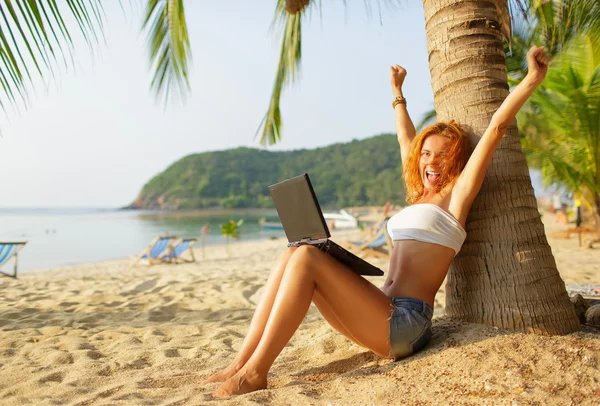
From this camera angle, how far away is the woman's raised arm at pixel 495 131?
2146mm

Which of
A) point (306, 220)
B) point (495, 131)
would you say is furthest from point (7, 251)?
point (495, 131)

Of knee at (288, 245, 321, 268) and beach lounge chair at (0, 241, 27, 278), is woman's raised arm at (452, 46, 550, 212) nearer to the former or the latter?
knee at (288, 245, 321, 268)

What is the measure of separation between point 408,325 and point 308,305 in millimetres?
459

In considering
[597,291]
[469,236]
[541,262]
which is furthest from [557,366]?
[597,291]

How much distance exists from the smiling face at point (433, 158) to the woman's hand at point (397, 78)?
61 centimetres

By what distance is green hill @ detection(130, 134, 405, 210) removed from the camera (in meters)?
64.6

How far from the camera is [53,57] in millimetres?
2174

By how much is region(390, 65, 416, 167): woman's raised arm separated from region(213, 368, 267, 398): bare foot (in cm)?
144

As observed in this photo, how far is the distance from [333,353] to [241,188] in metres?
67.6

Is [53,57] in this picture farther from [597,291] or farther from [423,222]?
[597,291]

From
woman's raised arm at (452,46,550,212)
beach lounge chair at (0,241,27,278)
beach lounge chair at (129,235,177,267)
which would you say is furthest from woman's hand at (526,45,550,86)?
beach lounge chair at (129,235,177,267)

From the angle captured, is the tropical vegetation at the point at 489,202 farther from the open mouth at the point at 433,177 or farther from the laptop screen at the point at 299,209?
the laptop screen at the point at 299,209

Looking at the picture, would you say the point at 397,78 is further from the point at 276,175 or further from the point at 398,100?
the point at 276,175

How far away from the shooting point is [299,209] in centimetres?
233
